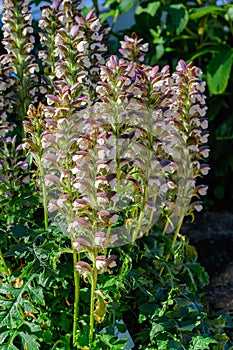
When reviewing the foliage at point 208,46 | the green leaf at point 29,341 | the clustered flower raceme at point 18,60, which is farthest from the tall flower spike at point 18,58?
the foliage at point 208,46

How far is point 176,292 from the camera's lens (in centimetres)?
193

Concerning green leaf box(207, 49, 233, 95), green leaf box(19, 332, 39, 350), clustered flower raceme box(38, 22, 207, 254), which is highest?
green leaf box(207, 49, 233, 95)

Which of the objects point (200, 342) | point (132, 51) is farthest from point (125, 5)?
point (200, 342)

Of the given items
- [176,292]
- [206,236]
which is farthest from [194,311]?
[206,236]

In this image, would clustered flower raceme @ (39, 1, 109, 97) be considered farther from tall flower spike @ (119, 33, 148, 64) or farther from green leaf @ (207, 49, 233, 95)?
green leaf @ (207, 49, 233, 95)

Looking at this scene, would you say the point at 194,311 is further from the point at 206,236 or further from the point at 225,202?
the point at 225,202

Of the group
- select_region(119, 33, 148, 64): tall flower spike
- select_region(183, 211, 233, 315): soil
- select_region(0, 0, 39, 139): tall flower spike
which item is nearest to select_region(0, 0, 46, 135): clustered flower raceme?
select_region(0, 0, 39, 139): tall flower spike

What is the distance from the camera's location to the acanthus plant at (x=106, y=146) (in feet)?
4.76

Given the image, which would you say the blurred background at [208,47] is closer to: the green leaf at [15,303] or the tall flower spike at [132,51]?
the tall flower spike at [132,51]

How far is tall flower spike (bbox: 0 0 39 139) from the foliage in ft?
5.71

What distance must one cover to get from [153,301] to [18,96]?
0.83 metres

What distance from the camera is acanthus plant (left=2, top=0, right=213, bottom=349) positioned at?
4.76ft

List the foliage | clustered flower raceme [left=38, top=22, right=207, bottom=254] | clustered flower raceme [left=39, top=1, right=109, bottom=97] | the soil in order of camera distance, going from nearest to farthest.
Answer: clustered flower raceme [left=38, top=22, right=207, bottom=254] < clustered flower raceme [left=39, top=1, right=109, bottom=97] < the soil < the foliage

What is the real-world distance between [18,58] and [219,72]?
1.83m
